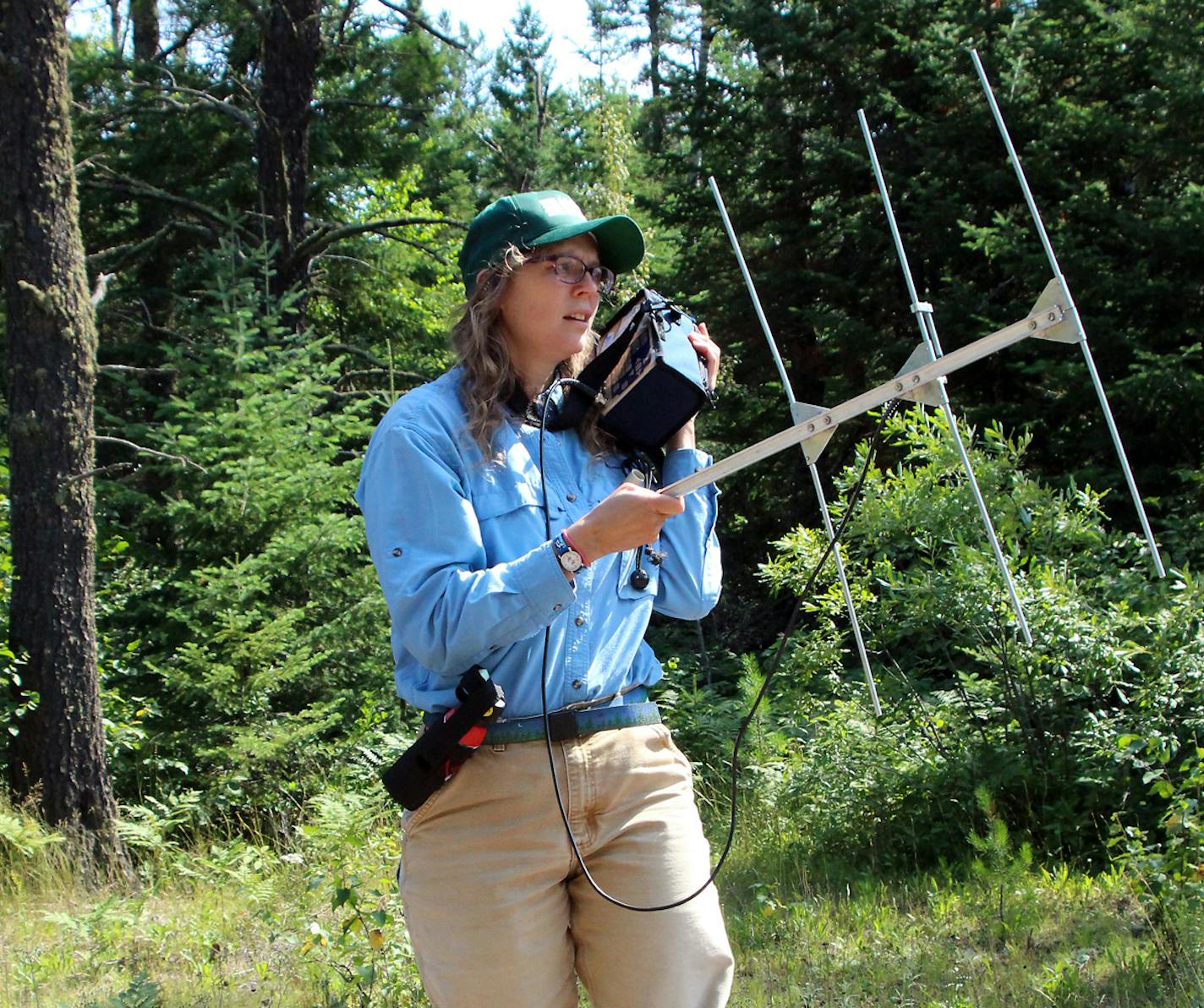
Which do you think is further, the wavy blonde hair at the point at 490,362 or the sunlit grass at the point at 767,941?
the sunlit grass at the point at 767,941

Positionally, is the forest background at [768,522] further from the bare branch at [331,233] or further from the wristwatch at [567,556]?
the wristwatch at [567,556]

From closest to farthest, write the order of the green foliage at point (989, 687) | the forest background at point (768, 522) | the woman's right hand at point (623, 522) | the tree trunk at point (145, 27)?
the woman's right hand at point (623, 522) → the forest background at point (768, 522) → the green foliage at point (989, 687) → the tree trunk at point (145, 27)

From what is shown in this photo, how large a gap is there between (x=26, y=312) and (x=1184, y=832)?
6396 millimetres

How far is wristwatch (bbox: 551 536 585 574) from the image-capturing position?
6.36 feet

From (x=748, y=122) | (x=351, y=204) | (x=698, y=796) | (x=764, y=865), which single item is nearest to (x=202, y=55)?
(x=351, y=204)

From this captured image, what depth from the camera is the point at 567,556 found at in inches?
76.4

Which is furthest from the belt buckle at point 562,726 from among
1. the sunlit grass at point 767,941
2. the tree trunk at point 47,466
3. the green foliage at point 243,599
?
the tree trunk at point 47,466

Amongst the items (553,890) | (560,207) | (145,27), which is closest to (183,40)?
(145,27)

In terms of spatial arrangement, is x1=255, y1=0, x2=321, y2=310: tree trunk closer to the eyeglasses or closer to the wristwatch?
the eyeglasses

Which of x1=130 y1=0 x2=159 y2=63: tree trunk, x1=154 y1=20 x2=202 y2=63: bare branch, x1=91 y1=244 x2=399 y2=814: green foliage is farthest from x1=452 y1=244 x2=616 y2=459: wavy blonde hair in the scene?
x1=130 y1=0 x2=159 y2=63: tree trunk

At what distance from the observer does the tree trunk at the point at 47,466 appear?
705cm

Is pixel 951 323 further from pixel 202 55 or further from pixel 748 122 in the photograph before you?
pixel 202 55

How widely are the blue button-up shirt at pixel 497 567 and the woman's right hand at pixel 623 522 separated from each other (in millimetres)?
60

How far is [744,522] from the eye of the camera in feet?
34.9
